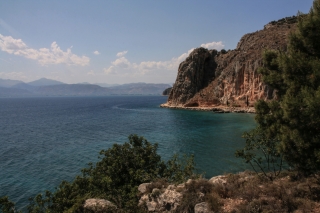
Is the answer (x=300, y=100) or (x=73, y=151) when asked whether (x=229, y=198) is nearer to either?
(x=300, y=100)

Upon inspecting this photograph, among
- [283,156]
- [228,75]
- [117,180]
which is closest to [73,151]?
[117,180]

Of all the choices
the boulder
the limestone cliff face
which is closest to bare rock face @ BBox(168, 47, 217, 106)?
the limestone cliff face

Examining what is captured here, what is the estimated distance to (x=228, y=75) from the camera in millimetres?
78000

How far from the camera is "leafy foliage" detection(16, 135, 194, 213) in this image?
11555mm

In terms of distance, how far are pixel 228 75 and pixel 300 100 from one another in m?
72.3

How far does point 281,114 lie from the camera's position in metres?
10.7

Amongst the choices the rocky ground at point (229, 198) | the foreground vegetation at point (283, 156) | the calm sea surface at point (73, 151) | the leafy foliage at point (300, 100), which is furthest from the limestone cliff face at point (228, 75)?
the rocky ground at point (229, 198)

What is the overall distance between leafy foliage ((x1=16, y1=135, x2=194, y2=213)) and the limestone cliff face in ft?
146

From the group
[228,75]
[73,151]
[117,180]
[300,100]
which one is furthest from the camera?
[228,75]

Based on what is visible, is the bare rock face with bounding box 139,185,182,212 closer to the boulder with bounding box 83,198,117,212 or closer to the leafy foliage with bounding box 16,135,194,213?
the leafy foliage with bounding box 16,135,194,213

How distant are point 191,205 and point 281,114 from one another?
605 centimetres

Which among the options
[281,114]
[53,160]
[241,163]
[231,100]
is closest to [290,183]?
[281,114]

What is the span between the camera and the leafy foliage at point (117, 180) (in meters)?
11.6

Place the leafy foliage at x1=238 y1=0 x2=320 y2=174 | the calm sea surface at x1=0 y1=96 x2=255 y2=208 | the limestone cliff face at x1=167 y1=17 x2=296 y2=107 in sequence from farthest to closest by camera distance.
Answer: the limestone cliff face at x1=167 y1=17 x2=296 y2=107
the calm sea surface at x1=0 y1=96 x2=255 y2=208
the leafy foliage at x1=238 y1=0 x2=320 y2=174
